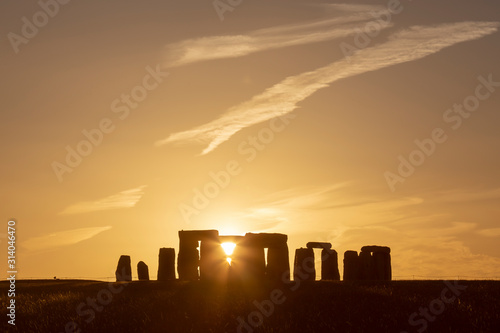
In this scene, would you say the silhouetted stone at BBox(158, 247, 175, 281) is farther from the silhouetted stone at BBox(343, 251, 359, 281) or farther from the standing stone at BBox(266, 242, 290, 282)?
the silhouetted stone at BBox(343, 251, 359, 281)

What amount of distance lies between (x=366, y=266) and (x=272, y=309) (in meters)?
21.2

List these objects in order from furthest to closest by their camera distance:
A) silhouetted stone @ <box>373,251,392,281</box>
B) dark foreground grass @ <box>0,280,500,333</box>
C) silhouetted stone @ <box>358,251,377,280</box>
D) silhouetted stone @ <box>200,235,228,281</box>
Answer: silhouetted stone @ <box>373,251,392,281</box> → silhouetted stone @ <box>358,251,377,280</box> → silhouetted stone @ <box>200,235,228,281</box> → dark foreground grass @ <box>0,280,500,333</box>

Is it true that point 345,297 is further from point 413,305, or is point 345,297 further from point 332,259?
point 332,259

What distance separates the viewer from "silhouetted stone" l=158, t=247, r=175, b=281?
4884 cm

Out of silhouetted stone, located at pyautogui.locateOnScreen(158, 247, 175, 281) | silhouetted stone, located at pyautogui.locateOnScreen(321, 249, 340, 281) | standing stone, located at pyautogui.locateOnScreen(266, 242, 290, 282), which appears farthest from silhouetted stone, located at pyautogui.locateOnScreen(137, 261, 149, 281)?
silhouetted stone, located at pyautogui.locateOnScreen(321, 249, 340, 281)

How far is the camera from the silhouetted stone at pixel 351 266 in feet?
163

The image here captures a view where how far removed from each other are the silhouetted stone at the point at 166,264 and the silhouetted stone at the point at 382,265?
13.4 m

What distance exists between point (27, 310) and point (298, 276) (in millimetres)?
19994

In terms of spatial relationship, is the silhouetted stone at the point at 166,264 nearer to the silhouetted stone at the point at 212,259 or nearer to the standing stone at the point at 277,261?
the silhouetted stone at the point at 212,259

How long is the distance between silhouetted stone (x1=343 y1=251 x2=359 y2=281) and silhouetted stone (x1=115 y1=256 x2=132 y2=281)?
47.2ft

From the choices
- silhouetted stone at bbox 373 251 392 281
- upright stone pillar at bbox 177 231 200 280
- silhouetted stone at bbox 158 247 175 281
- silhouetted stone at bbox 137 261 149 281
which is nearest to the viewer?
upright stone pillar at bbox 177 231 200 280

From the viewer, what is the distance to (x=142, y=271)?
51.8 meters

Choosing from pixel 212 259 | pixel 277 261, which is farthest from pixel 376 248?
pixel 212 259

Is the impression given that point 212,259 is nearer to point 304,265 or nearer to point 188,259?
point 188,259
